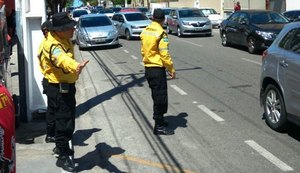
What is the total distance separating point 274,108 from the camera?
7.21m

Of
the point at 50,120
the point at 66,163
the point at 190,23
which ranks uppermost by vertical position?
the point at 190,23

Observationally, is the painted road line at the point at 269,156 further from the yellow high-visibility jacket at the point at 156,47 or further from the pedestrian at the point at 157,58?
the yellow high-visibility jacket at the point at 156,47

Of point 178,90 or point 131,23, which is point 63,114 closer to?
point 178,90

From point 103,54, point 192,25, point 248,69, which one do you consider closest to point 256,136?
point 248,69

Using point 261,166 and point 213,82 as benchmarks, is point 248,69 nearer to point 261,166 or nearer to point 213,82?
point 213,82

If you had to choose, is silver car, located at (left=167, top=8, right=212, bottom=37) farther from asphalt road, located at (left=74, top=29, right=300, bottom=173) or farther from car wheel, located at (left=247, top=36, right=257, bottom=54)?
asphalt road, located at (left=74, top=29, right=300, bottom=173)

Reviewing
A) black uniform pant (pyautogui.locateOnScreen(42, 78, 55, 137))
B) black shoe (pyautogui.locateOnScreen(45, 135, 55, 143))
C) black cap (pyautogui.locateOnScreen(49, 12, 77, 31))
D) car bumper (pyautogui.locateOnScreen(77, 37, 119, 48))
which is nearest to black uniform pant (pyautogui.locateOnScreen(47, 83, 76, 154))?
black cap (pyautogui.locateOnScreen(49, 12, 77, 31))

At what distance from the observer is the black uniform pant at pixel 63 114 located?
5457 millimetres

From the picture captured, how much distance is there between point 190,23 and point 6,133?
77.6 feet

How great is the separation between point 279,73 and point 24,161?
3776 mm

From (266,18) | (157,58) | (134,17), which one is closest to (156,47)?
(157,58)

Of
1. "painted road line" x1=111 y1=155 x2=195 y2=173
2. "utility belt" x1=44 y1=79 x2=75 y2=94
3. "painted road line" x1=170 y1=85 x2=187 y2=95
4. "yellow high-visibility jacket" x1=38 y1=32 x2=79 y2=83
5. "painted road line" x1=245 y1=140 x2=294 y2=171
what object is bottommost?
"painted road line" x1=111 y1=155 x2=195 y2=173

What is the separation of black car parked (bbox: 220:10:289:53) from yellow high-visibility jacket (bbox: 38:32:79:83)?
12.9 metres

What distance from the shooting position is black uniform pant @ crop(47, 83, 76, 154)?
5.46 metres
